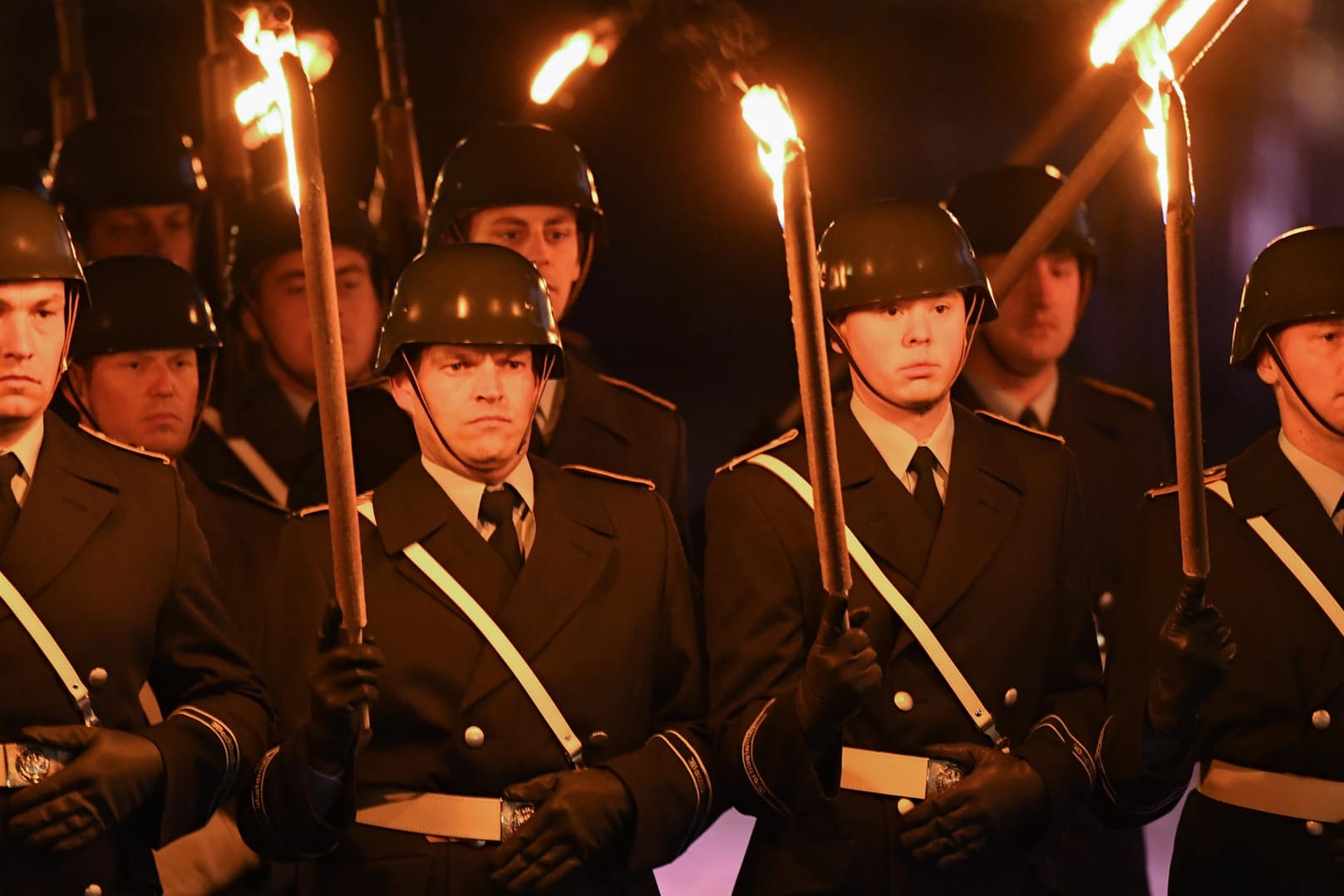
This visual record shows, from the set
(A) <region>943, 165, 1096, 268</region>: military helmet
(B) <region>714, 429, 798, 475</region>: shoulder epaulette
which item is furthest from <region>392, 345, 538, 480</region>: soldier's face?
(A) <region>943, 165, 1096, 268</region>: military helmet

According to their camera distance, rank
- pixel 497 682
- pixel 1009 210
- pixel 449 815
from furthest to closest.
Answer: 1. pixel 1009 210
2. pixel 497 682
3. pixel 449 815

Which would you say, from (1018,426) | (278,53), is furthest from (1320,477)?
(278,53)

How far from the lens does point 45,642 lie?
5.30 meters

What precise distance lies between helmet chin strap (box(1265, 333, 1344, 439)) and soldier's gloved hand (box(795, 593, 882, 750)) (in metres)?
1.43

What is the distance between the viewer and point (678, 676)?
587cm

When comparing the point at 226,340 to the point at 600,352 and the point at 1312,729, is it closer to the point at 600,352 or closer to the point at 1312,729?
the point at 600,352

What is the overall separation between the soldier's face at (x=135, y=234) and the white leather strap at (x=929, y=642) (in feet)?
11.1

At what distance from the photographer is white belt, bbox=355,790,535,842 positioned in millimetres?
5500

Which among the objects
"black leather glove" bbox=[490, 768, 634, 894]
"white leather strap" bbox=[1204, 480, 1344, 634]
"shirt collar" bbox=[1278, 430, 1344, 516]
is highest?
"shirt collar" bbox=[1278, 430, 1344, 516]

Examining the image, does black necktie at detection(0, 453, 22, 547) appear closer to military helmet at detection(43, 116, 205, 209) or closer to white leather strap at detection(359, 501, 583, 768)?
white leather strap at detection(359, 501, 583, 768)

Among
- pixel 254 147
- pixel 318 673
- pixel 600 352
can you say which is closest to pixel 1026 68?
pixel 600 352

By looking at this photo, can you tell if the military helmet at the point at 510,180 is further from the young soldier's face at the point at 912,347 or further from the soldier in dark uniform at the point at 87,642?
the soldier in dark uniform at the point at 87,642

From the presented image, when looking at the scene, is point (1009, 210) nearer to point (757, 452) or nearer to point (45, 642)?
point (757, 452)

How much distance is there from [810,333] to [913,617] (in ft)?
3.53
